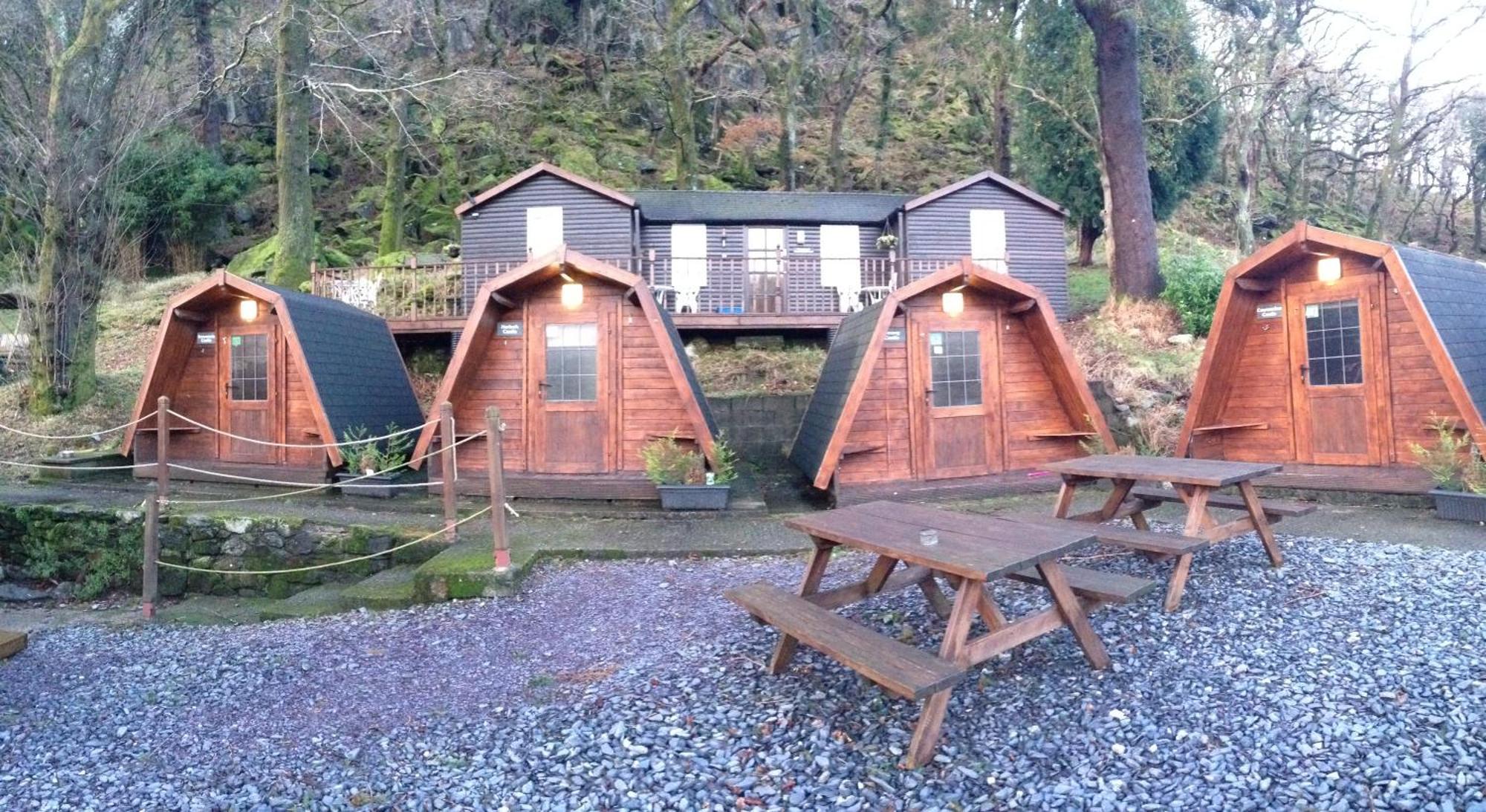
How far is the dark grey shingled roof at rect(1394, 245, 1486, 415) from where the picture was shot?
6777 millimetres

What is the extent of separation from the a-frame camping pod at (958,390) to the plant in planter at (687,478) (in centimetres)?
104

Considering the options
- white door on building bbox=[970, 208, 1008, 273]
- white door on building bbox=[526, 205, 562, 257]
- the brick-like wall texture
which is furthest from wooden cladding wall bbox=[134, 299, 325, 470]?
white door on building bbox=[970, 208, 1008, 273]

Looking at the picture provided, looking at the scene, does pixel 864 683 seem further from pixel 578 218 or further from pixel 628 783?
pixel 578 218

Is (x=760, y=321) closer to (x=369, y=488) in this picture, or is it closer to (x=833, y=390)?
(x=833, y=390)

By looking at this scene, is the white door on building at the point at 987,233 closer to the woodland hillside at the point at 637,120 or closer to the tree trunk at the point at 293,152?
the woodland hillside at the point at 637,120

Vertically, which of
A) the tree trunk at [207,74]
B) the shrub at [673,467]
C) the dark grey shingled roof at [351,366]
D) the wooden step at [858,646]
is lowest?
the wooden step at [858,646]

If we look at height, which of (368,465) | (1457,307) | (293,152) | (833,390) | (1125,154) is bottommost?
(368,465)

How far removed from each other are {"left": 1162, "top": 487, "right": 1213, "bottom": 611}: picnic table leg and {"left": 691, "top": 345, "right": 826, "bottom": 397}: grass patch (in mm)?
8711

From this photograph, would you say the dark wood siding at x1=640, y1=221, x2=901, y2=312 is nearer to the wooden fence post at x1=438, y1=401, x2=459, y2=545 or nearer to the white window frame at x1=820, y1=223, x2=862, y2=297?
the white window frame at x1=820, y1=223, x2=862, y2=297

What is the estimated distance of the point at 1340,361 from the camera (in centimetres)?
779

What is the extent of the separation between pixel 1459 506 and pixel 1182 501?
136 inches

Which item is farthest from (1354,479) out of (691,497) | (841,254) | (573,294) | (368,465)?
(841,254)

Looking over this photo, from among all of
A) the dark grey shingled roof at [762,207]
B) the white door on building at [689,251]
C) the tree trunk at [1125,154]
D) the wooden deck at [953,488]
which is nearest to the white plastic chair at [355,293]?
the dark grey shingled roof at [762,207]

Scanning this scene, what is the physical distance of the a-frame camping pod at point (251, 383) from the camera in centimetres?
973
